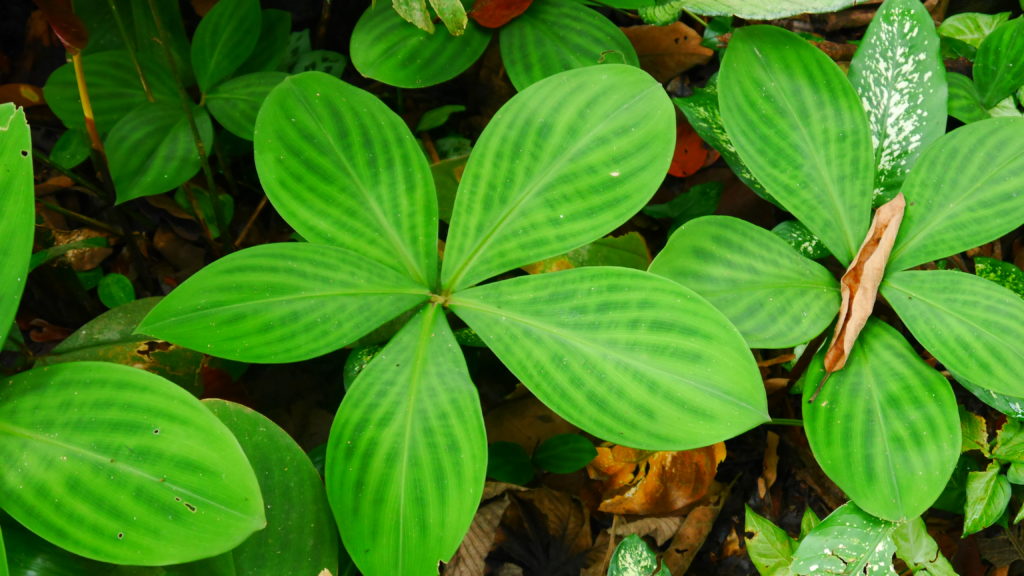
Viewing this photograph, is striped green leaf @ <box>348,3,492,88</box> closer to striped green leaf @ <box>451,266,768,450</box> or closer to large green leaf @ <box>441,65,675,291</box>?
large green leaf @ <box>441,65,675,291</box>

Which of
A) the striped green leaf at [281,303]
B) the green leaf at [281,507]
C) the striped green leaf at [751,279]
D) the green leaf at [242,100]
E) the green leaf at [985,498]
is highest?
the green leaf at [242,100]

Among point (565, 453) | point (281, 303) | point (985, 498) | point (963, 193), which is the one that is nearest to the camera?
point (281, 303)

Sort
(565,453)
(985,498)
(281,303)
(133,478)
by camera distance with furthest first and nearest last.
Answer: (565,453) → (985,498) → (281,303) → (133,478)

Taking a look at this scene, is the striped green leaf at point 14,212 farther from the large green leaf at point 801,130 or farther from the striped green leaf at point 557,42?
the large green leaf at point 801,130

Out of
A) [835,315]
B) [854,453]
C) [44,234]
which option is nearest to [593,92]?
[835,315]

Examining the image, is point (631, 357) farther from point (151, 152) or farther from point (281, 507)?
point (151, 152)

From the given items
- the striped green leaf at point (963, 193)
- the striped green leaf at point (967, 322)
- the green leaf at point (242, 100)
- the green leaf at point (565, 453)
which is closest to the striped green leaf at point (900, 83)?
the striped green leaf at point (963, 193)

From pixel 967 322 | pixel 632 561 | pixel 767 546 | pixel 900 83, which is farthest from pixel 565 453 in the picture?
pixel 900 83
